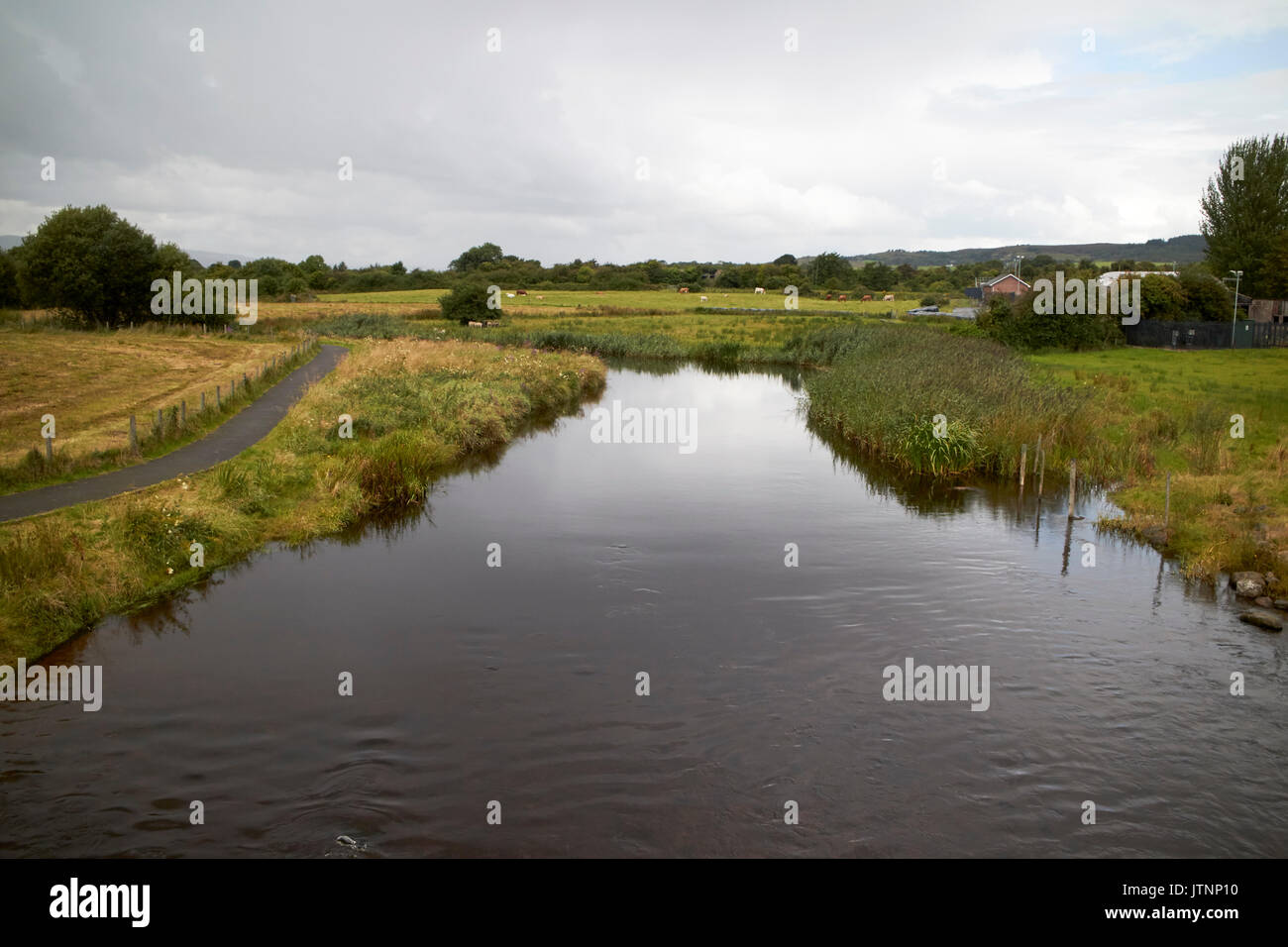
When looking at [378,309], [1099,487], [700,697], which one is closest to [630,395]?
[1099,487]

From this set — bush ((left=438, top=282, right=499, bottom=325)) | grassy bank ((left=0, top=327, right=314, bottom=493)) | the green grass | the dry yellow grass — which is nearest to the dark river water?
the green grass

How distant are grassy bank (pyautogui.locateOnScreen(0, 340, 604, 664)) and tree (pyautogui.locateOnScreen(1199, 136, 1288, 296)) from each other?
62.7 metres

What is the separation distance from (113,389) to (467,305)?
128ft

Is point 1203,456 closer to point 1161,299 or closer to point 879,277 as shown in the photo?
point 1161,299

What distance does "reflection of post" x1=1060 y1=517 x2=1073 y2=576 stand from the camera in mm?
16406

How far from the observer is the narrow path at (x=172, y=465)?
16.0 meters

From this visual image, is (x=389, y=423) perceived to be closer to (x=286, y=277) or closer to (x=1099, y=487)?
(x=1099, y=487)

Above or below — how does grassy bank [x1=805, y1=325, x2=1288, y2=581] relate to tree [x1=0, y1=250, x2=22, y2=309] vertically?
below

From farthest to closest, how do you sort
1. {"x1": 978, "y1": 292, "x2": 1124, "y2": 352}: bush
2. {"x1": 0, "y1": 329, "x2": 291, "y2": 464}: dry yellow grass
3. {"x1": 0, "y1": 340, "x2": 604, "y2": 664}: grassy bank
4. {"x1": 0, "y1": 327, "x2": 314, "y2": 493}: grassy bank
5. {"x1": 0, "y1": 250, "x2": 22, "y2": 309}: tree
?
{"x1": 0, "y1": 250, "x2": 22, "y2": 309}: tree → {"x1": 978, "y1": 292, "x2": 1124, "y2": 352}: bush → {"x1": 0, "y1": 329, "x2": 291, "y2": 464}: dry yellow grass → {"x1": 0, "y1": 327, "x2": 314, "y2": 493}: grassy bank → {"x1": 0, "y1": 340, "x2": 604, "y2": 664}: grassy bank

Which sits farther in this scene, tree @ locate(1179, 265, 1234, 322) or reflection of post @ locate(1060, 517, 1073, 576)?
tree @ locate(1179, 265, 1234, 322)

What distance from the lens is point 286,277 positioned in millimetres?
103188

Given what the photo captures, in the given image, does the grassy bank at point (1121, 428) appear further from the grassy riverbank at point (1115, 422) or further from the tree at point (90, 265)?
the tree at point (90, 265)

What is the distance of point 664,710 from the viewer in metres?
11.0

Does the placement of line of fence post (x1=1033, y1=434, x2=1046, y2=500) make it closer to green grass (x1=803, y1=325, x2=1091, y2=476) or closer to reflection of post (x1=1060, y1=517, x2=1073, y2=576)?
green grass (x1=803, y1=325, x2=1091, y2=476)
